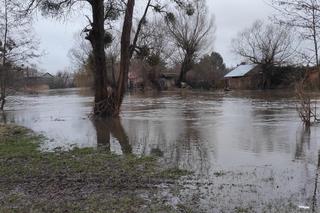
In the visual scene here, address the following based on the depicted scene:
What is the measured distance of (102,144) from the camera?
45.2 feet

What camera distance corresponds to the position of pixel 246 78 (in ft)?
239

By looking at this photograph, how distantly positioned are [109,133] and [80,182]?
28.4 ft

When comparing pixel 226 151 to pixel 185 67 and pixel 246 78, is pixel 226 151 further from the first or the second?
pixel 185 67

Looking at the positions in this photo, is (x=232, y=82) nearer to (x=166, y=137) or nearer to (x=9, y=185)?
(x=166, y=137)

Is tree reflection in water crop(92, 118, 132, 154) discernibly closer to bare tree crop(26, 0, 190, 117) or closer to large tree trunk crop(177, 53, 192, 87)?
bare tree crop(26, 0, 190, 117)

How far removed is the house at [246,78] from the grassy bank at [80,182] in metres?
61.0

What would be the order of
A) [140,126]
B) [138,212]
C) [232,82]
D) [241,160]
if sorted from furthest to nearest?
1. [232,82]
2. [140,126]
3. [241,160]
4. [138,212]

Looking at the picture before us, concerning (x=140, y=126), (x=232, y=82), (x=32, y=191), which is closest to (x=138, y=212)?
(x=32, y=191)

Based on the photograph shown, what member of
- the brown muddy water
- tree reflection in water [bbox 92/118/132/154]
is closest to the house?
the brown muddy water

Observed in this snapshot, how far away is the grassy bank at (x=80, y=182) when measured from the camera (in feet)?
21.4

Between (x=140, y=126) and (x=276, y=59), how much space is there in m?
51.4

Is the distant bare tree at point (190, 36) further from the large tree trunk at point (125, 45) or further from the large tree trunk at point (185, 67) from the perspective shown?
the large tree trunk at point (125, 45)

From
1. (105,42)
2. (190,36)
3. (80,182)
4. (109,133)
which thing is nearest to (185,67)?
(190,36)

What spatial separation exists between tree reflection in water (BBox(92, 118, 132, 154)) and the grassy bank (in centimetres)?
131
